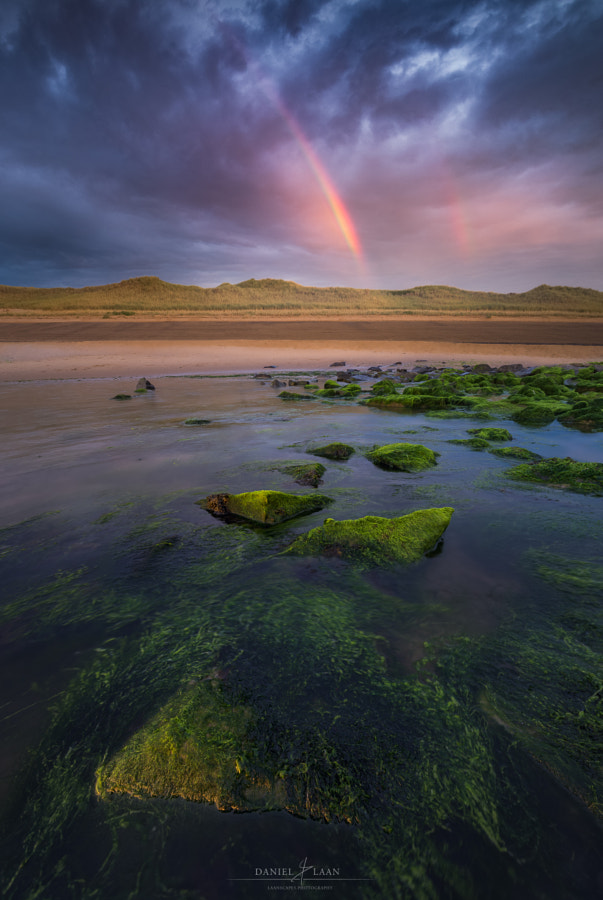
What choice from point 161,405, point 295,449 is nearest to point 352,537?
point 295,449

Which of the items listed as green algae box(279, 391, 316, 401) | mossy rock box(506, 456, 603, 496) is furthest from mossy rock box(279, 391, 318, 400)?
mossy rock box(506, 456, 603, 496)

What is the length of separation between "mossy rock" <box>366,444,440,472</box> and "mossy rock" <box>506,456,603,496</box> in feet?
4.09

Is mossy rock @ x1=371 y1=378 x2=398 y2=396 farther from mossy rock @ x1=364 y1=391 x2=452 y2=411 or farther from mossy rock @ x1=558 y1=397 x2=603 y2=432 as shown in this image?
mossy rock @ x1=558 y1=397 x2=603 y2=432

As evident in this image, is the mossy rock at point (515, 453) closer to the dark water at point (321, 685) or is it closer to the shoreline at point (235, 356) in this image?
the dark water at point (321, 685)

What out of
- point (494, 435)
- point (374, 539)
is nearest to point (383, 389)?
point (494, 435)

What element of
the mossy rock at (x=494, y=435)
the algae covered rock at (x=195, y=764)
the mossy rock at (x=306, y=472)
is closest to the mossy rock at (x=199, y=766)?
the algae covered rock at (x=195, y=764)

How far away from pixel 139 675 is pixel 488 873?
78.9 inches

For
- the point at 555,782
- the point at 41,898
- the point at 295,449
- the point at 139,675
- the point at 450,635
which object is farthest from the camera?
the point at 295,449

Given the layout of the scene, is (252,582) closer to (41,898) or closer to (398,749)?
(398,749)

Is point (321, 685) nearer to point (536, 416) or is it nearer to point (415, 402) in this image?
point (536, 416)

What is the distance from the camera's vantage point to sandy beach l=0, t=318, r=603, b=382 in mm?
23438

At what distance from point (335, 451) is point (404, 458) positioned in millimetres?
1224

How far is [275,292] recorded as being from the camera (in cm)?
11669

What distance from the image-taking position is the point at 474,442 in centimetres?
789
